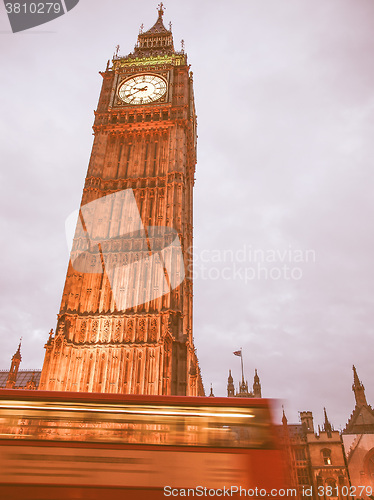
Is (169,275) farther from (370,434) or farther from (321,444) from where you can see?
(370,434)

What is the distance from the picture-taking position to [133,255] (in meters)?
33.6

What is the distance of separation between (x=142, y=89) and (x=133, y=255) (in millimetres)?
22471

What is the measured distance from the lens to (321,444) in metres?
41.9

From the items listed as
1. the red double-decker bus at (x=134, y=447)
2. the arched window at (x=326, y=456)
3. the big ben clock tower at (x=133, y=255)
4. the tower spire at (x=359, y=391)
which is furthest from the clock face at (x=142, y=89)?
the tower spire at (x=359, y=391)

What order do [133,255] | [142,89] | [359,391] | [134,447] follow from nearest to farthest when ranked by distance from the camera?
[134,447], [133,255], [142,89], [359,391]

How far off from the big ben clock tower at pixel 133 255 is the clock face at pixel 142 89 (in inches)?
4.7

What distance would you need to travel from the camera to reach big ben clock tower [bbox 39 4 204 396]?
2872cm

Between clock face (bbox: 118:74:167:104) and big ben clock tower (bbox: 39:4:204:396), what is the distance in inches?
4.7

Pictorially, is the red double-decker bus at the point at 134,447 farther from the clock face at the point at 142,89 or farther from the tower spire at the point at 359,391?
the tower spire at the point at 359,391

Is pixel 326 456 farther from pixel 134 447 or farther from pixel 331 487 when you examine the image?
pixel 134 447

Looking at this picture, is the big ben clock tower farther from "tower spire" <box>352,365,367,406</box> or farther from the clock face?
"tower spire" <box>352,365,367,406</box>

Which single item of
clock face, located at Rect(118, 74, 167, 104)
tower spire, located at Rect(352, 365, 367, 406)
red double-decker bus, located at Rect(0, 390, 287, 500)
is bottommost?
red double-decker bus, located at Rect(0, 390, 287, 500)

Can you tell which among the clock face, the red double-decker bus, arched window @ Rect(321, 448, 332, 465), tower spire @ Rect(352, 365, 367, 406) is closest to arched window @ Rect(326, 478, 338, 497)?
arched window @ Rect(321, 448, 332, 465)

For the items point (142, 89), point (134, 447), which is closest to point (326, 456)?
point (134, 447)
